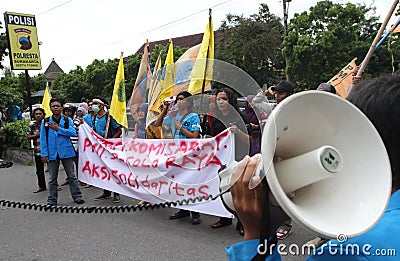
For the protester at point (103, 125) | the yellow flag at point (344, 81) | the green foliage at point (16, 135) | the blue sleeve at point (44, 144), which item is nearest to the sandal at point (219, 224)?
the yellow flag at point (344, 81)

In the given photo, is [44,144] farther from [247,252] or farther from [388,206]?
[388,206]

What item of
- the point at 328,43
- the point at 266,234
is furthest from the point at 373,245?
the point at 328,43

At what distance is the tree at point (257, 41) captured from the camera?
80.9 feet

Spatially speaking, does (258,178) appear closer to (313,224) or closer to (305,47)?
(313,224)

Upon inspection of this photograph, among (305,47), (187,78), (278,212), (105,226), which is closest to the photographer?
(278,212)

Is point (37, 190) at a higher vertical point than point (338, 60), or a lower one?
lower

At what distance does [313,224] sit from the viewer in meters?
0.72

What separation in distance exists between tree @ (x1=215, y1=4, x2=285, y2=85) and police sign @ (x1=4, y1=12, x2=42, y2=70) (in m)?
15.1

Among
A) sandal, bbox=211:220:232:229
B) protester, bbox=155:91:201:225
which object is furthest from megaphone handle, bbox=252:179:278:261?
sandal, bbox=211:220:232:229

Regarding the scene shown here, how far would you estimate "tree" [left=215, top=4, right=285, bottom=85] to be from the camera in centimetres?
2467

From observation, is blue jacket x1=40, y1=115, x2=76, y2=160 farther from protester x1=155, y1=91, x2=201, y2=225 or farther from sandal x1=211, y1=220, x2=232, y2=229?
protester x1=155, y1=91, x2=201, y2=225

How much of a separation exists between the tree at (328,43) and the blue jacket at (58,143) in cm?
1817

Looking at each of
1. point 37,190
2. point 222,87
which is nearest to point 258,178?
point 222,87

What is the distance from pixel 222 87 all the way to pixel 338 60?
71.5 ft
